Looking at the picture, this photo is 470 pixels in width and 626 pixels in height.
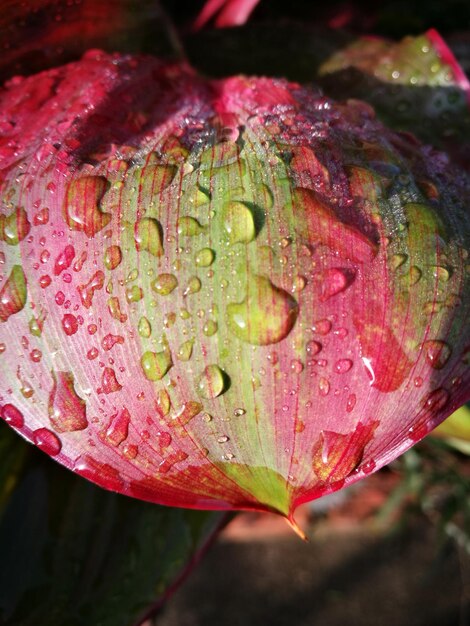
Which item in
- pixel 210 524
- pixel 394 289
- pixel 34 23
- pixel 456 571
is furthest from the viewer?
pixel 456 571

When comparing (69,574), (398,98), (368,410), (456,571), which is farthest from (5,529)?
(456,571)

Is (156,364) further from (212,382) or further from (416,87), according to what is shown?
(416,87)

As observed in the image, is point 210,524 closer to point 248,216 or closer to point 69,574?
point 69,574

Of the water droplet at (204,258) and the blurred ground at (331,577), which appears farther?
the blurred ground at (331,577)

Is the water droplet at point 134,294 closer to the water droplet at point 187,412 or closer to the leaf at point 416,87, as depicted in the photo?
the water droplet at point 187,412

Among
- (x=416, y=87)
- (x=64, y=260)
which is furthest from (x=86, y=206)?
(x=416, y=87)

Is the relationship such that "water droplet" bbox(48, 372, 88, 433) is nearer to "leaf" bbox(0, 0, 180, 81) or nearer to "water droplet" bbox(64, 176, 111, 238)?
"water droplet" bbox(64, 176, 111, 238)

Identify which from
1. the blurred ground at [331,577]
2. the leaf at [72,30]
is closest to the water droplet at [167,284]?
the leaf at [72,30]
